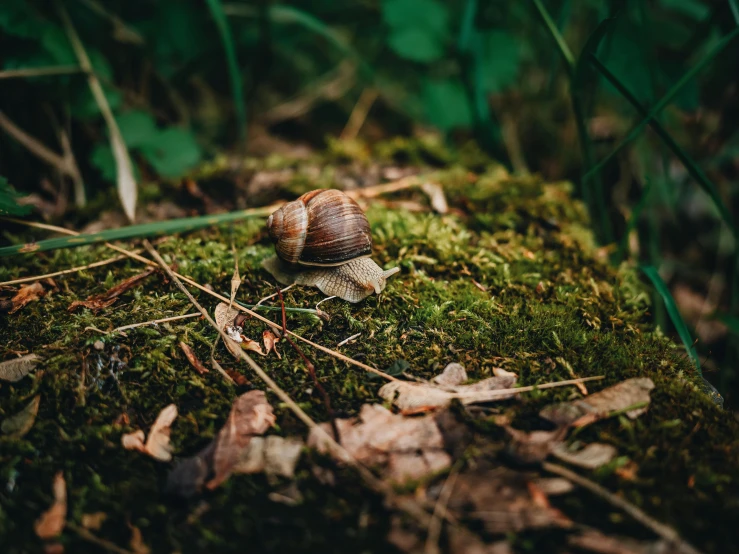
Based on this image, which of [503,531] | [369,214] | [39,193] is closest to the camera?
[503,531]

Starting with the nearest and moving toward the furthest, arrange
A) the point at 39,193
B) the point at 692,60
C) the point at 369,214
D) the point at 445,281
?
1. the point at 445,281
2. the point at 369,214
3. the point at 39,193
4. the point at 692,60

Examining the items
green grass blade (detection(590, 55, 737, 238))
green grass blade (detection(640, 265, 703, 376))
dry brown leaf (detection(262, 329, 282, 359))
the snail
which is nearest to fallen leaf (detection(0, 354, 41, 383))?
dry brown leaf (detection(262, 329, 282, 359))

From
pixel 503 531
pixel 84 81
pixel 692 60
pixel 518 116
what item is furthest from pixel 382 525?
pixel 692 60

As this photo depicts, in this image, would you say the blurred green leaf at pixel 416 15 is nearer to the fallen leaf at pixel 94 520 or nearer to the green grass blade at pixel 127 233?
the green grass blade at pixel 127 233

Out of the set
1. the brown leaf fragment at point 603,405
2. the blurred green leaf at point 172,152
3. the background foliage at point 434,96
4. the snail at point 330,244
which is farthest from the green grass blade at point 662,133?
the blurred green leaf at point 172,152

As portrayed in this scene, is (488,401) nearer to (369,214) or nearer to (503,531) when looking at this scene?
(503,531)

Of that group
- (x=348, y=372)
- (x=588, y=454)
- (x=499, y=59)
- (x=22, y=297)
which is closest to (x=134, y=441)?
(x=348, y=372)
